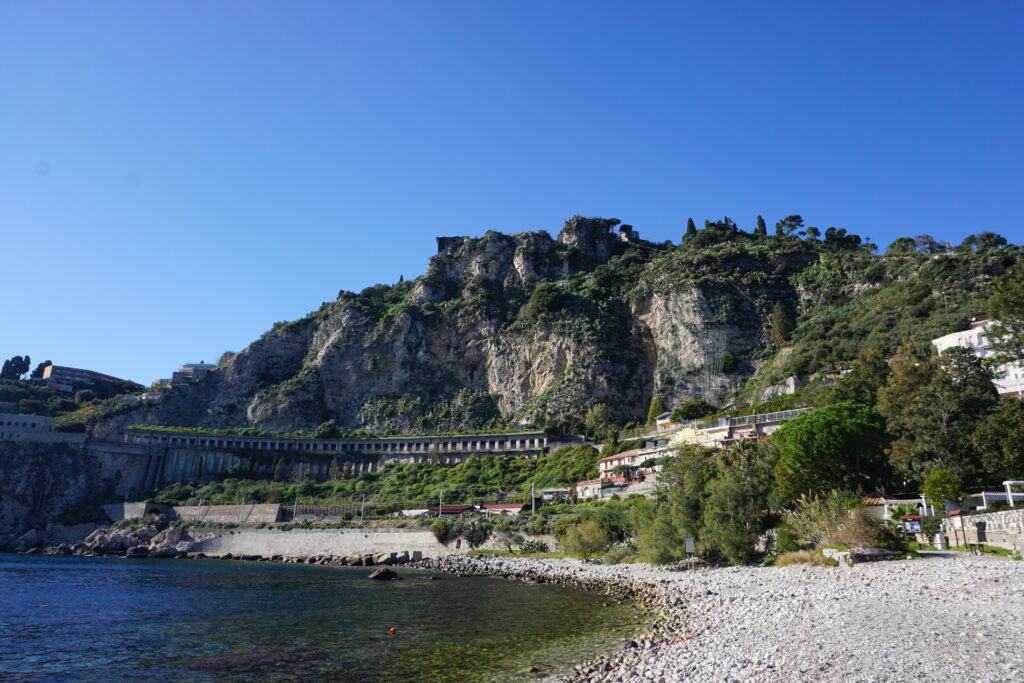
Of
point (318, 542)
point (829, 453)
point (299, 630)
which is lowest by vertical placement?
point (318, 542)

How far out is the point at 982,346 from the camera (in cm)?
5722

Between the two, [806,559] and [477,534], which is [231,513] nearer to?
[477,534]

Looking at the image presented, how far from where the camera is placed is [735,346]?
8894cm

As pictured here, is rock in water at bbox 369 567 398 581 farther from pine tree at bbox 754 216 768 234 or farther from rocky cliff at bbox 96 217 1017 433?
pine tree at bbox 754 216 768 234

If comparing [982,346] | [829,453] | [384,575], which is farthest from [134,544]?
[982,346]

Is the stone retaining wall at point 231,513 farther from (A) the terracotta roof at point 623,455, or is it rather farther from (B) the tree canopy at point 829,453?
(B) the tree canopy at point 829,453

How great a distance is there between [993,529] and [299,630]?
2901cm

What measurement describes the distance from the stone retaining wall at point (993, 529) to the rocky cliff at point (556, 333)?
47.2 meters

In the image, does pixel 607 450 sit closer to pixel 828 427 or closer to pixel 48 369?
pixel 828 427

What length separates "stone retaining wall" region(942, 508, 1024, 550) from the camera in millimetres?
25031

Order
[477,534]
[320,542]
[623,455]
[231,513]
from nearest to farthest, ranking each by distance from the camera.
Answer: [477,534] → [320,542] → [623,455] → [231,513]

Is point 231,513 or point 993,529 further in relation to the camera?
point 231,513

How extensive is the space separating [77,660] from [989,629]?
24.2 m

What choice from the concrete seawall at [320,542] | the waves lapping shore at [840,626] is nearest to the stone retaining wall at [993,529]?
the waves lapping shore at [840,626]
